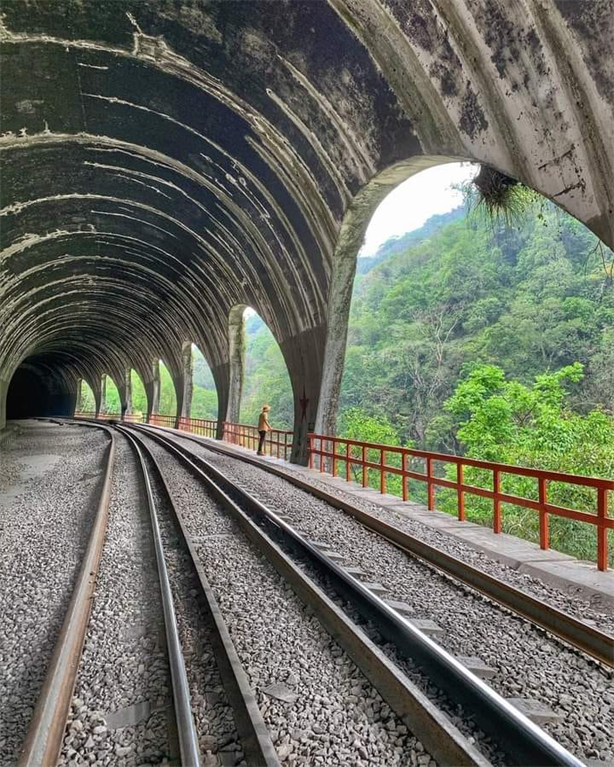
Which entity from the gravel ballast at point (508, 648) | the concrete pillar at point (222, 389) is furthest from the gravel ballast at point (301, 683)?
the concrete pillar at point (222, 389)

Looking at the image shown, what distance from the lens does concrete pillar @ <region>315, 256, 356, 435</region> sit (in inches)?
452

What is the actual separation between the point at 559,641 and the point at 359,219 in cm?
807

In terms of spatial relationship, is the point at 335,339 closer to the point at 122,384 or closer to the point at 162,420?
the point at 162,420

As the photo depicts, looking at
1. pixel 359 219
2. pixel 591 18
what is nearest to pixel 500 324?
pixel 359 219

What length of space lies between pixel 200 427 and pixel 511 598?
23.5 metres

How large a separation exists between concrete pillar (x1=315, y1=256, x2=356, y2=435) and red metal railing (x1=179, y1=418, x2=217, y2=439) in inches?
496

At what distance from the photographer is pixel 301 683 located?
3.09 metres

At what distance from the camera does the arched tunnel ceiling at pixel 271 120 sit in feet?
16.6

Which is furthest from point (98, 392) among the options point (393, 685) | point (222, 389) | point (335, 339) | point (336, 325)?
point (393, 685)

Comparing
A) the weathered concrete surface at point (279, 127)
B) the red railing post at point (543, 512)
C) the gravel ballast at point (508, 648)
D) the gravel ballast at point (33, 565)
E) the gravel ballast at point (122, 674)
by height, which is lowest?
the gravel ballast at point (33, 565)

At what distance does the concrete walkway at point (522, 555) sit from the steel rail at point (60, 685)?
12.4 feet

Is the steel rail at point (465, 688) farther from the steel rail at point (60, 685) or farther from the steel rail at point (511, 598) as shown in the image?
the steel rail at point (60, 685)

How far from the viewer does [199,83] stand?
9.18m

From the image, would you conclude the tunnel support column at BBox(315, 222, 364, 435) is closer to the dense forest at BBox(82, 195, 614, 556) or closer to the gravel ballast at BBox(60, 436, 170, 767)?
the gravel ballast at BBox(60, 436, 170, 767)
